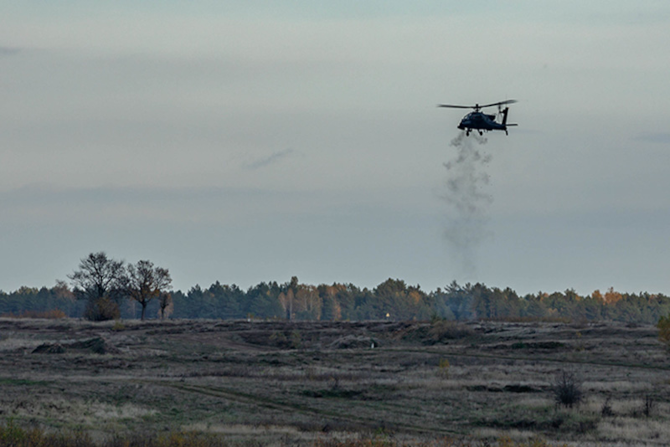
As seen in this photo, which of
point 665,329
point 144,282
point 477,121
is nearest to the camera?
point 665,329

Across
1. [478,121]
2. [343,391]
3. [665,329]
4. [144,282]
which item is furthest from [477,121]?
[144,282]

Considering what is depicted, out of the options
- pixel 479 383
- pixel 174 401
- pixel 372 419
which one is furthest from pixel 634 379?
pixel 174 401

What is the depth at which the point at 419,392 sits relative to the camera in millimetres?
41562

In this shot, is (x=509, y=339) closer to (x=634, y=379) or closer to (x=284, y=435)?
(x=634, y=379)

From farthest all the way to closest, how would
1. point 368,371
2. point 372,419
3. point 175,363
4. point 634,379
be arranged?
point 175,363, point 368,371, point 634,379, point 372,419

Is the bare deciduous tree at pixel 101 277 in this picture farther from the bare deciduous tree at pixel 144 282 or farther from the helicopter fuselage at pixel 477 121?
the helicopter fuselage at pixel 477 121

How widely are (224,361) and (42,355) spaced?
13.3m

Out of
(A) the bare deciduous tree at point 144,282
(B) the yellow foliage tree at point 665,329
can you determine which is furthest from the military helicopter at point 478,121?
(A) the bare deciduous tree at point 144,282

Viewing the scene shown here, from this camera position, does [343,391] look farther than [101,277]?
No

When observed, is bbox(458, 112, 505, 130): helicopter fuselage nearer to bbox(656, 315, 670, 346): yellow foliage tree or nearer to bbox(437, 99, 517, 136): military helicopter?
bbox(437, 99, 517, 136): military helicopter

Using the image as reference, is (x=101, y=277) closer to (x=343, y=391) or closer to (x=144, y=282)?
(x=144, y=282)

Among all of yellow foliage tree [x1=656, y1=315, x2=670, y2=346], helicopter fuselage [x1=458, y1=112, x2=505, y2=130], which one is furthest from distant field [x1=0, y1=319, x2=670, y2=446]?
helicopter fuselage [x1=458, y1=112, x2=505, y2=130]

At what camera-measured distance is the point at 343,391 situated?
41875 millimetres

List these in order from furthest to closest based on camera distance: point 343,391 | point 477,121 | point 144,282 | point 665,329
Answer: point 144,282
point 477,121
point 665,329
point 343,391
